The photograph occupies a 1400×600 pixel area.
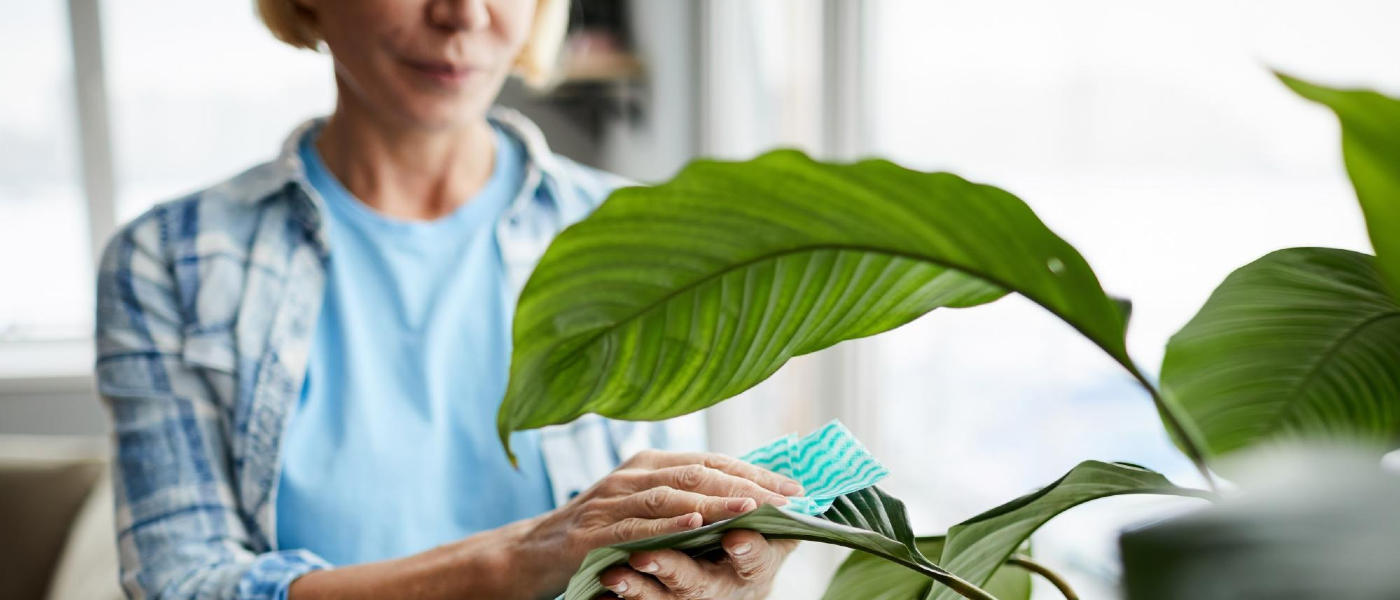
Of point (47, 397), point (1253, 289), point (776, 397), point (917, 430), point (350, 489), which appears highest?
point (1253, 289)

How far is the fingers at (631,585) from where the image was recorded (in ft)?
1.36

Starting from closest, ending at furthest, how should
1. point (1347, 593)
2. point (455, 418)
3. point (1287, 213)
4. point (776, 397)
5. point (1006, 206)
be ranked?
point (1347, 593)
point (1006, 206)
point (1287, 213)
point (455, 418)
point (776, 397)

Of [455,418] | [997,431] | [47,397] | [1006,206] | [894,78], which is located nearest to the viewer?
[1006,206]

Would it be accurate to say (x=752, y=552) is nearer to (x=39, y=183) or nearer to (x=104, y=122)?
(x=104, y=122)

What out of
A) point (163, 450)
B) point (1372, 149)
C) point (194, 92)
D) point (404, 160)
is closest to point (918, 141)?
point (404, 160)

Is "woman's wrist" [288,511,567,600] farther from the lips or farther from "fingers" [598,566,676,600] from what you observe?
the lips

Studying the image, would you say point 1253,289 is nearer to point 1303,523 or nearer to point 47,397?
point 1303,523

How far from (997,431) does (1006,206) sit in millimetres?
1183

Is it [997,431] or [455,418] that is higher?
[455,418]

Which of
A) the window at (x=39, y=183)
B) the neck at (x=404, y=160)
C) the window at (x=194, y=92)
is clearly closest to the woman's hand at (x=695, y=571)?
the neck at (x=404, y=160)

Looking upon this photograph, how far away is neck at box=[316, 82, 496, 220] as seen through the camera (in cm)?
101

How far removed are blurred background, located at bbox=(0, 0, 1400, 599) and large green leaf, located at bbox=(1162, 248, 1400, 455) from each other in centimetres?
9

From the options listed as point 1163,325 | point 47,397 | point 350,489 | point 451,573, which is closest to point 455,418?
point 350,489

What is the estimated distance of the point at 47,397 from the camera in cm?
318
